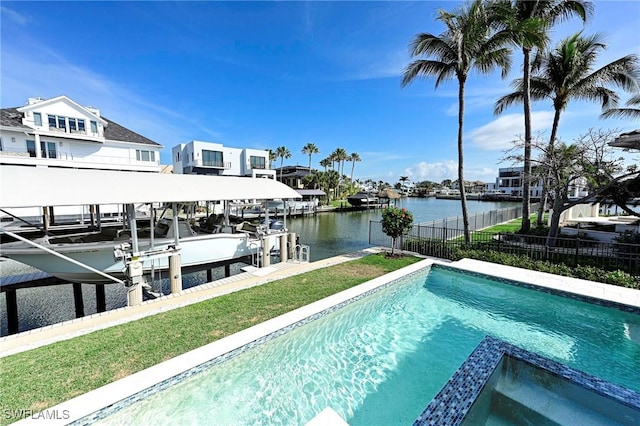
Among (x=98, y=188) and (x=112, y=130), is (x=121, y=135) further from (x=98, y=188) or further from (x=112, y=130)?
(x=98, y=188)

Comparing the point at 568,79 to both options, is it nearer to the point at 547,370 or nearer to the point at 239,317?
the point at 547,370

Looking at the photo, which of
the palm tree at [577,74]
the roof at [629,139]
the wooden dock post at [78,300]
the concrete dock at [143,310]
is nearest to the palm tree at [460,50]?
the palm tree at [577,74]

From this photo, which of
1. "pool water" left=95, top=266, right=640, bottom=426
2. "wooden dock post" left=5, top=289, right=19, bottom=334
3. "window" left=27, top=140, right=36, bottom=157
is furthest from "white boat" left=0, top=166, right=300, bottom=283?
"window" left=27, top=140, right=36, bottom=157

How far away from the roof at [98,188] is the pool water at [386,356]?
486 cm

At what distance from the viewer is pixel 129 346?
4625 millimetres

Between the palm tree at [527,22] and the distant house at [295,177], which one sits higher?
the palm tree at [527,22]

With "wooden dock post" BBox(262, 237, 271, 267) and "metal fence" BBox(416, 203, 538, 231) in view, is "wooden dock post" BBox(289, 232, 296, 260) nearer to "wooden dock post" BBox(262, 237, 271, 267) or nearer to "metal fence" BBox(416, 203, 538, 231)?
"wooden dock post" BBox(262, 237, 271, 267)

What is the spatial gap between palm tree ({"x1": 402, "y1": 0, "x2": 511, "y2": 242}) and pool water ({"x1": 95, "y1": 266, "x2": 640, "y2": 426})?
16.7 ft

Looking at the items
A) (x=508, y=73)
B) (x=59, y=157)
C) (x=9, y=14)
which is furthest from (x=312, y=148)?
(x=9, y=14)

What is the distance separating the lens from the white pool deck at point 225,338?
131 inches

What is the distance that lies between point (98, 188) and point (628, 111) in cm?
2381

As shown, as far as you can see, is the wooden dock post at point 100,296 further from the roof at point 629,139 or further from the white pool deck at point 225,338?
the roof at point 629,139

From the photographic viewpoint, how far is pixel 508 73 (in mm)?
12672

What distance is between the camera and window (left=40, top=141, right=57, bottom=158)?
22.7 m
